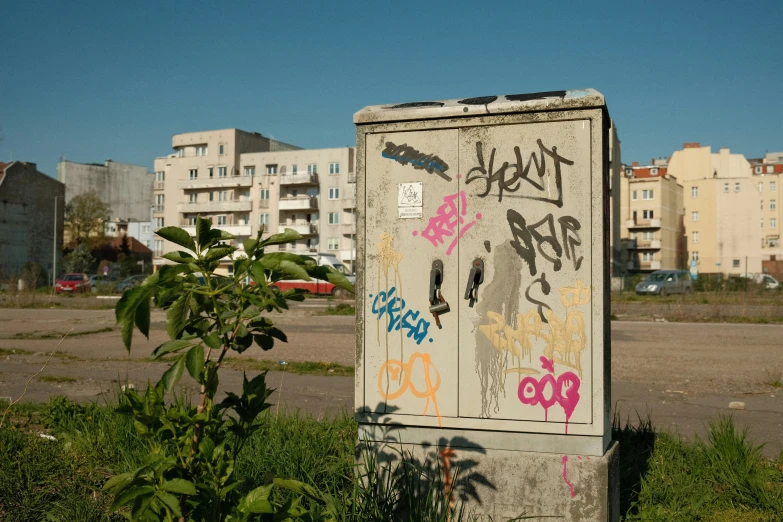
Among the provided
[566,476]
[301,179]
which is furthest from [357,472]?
[301,179]

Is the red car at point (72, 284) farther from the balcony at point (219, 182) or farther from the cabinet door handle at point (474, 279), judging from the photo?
the cabinet door handle at point (474, 279)

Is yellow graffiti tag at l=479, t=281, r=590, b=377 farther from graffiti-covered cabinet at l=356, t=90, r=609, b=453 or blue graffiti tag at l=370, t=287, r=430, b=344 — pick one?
blue graffiti tag at l=370, t=287, r=430, b=344

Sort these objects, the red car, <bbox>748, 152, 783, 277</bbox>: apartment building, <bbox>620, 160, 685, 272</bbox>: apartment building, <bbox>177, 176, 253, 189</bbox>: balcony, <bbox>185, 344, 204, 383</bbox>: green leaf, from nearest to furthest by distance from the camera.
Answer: <bbox>185, 344, 204, 383</bbox>: green leaf, the red car, <bbox>177, 176, 253, 189</bbox>: balcony, <bbox>620, 160, 685, 272</bbox>: apartment building, <bbox>748, 152, 783, 277</bbox>: apartment building

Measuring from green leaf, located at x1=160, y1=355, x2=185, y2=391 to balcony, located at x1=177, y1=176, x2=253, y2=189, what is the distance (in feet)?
260

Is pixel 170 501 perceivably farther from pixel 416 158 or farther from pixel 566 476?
pixel 416 158

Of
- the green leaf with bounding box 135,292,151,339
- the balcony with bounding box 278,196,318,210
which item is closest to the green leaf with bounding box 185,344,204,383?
the green leaf with bounding box 135,292,151,339

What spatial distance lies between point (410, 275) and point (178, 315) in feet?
6.34

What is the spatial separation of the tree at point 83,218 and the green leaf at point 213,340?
87.8 meters

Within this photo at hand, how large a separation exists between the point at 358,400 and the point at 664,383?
7.00 m

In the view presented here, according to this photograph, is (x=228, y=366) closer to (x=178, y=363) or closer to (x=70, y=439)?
(x=70, y=439)

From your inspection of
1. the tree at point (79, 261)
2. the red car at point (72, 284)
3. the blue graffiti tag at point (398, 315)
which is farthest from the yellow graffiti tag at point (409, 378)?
the tree at point (79, 261)

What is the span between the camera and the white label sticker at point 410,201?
13.8 ft

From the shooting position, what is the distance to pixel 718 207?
87250 millimetres

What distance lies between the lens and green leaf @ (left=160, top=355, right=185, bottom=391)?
93.0 inches
